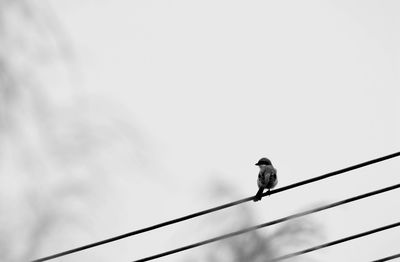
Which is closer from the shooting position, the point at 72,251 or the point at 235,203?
the point at 235,203

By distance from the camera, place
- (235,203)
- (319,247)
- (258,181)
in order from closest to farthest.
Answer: (235,203), (319,247), (258,181)

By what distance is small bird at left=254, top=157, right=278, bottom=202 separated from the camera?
16277mm

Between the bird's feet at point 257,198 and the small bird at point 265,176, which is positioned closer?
the bird's feet at point 257,198

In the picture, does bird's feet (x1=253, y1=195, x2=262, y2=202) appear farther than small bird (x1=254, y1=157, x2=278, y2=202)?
No

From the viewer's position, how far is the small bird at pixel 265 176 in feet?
53.4

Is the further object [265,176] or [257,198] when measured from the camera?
[265,176]

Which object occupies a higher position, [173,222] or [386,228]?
[173,222]

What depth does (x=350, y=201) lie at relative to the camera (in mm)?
10906

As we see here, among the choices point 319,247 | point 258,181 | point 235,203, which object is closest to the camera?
point 235,203

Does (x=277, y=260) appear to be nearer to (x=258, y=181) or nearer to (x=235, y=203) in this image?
(x=235, y=203)

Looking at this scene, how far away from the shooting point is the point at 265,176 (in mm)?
16688

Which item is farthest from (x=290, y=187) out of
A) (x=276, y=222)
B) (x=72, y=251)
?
(x=72, y=251)

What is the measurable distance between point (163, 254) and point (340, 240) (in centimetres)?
257

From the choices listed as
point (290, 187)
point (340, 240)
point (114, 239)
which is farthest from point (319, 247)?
point (114, 239)
